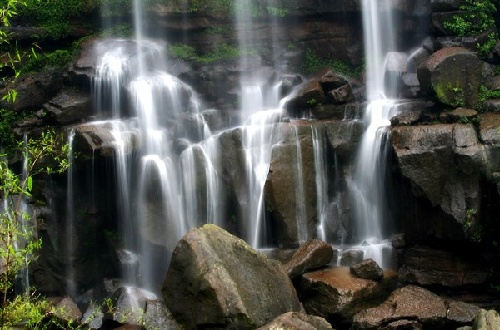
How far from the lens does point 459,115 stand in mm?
13961

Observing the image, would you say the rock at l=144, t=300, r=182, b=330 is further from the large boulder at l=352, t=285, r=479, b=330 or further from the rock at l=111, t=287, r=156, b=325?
the large boulder at l=352, t=285, r=479, b=330

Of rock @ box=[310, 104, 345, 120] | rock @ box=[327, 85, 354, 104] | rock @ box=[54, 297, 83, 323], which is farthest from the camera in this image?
rock @ box=[327, 85, 354, 104]

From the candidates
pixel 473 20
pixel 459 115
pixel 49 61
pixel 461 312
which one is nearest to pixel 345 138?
pixel 459 115

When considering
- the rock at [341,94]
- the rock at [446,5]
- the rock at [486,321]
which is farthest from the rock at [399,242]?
the rock at [446,5]

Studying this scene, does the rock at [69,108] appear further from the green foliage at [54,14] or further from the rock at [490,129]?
the rock at [490,129]

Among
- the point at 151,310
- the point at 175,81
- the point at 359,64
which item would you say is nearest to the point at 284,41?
the point at 359,64

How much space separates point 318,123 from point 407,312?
235 inches

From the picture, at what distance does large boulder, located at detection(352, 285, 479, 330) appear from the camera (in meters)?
11.6

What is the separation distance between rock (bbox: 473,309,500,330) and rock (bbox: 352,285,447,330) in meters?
1.09

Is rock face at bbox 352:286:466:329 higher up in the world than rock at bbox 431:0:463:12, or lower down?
lower down

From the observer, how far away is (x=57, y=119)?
16.2m

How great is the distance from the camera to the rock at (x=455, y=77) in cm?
1492

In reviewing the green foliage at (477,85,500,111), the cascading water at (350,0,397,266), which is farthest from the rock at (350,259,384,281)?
the green foliage at (477,85,500,111)

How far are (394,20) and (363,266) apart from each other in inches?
430
